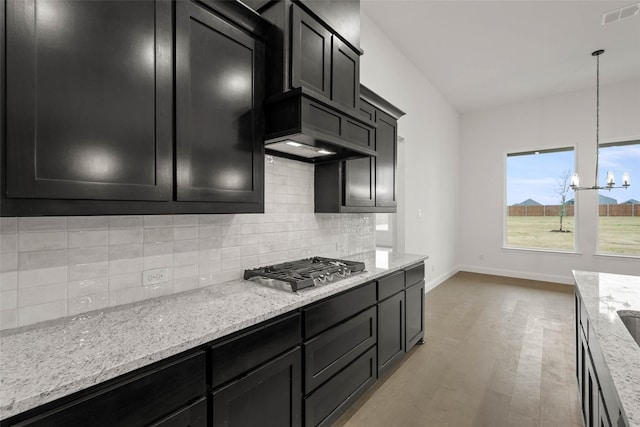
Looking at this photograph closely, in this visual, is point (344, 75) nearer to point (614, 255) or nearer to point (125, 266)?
point (125, 266)

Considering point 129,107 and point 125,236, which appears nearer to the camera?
point 129,107

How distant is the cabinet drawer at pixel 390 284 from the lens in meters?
2.38

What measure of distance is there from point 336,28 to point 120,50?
4.92ft

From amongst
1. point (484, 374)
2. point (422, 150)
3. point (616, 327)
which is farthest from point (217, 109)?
point (422, 150)

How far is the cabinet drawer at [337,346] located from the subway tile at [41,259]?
1270 millimetres

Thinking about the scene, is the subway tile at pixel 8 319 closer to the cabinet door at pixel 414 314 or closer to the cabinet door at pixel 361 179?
the cabinet door at pixel 361 179

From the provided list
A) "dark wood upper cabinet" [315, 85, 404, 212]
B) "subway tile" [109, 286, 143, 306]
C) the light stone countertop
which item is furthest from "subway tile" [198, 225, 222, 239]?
"dark wood upper cabinet" [315, 85, 404, 212]

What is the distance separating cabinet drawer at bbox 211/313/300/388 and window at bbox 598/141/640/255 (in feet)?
21.0

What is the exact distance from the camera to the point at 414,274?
292 centimetres

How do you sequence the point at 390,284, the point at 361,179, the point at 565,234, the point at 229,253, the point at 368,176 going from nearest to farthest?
the point at 229,253, the point at 390,284, the point at 361,179, the point at 368,176, the point at 565,234

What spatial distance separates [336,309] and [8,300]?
1574 mm

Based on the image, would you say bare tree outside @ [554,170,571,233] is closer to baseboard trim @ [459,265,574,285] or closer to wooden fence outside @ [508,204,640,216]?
wooden fence outside @ [508,204,640,216]

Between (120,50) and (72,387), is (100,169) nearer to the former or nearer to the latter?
(120,50)

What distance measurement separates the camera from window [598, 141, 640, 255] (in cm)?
520
